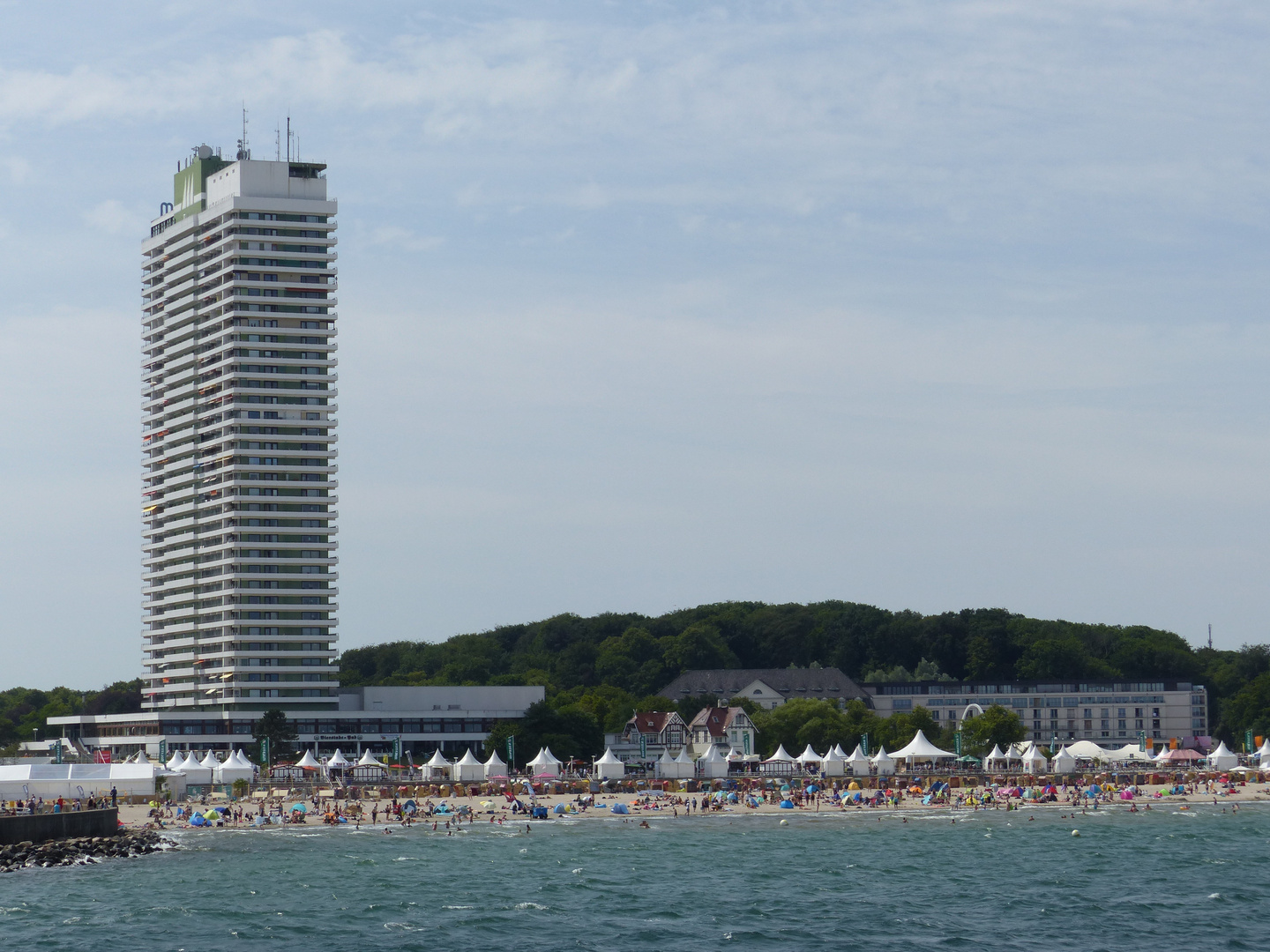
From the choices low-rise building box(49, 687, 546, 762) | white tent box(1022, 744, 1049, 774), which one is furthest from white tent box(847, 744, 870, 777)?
low-rise building box(49, 687, 546, 762)

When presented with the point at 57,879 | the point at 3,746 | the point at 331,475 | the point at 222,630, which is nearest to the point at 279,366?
the point at 331,475

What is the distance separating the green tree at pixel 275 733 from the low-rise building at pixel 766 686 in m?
40.0

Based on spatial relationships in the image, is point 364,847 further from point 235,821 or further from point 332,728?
point 332,728

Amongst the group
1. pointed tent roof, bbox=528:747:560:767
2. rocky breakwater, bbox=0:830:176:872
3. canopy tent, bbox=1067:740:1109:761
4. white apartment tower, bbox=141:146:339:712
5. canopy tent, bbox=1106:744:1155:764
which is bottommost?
canopy tent, bbox=1106:744:1155:764

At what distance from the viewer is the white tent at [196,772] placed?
112 m

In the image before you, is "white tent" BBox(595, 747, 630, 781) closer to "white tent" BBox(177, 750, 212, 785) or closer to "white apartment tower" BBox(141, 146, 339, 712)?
"white tent" BBox(177, 750, 212, 785)

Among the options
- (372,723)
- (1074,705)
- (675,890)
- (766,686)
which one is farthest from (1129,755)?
(675,890)

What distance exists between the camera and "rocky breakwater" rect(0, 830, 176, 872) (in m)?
71.6

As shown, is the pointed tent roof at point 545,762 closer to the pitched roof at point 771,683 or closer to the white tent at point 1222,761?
the white tent at point 1222,761

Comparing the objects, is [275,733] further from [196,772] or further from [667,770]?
[667,770]

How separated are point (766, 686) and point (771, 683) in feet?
8.13

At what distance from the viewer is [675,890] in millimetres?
63406

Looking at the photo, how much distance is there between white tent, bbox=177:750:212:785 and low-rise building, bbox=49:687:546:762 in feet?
142

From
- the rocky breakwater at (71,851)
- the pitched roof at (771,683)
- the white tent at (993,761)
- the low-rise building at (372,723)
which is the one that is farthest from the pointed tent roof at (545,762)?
the pitched roof at (771,683)
